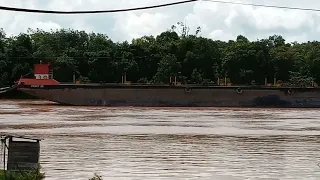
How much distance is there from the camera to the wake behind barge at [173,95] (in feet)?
182

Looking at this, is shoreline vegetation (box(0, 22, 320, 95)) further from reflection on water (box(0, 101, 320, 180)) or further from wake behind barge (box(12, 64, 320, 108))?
reflection on water (box(0, 101, 320, 180))

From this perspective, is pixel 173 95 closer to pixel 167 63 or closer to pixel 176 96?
pixel 176 96

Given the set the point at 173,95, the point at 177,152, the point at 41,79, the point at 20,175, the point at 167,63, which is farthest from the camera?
the point at 167,63

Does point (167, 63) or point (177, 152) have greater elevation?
point (167, 63)

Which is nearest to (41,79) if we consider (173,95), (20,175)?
(173,95)

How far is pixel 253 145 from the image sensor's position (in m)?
21.4

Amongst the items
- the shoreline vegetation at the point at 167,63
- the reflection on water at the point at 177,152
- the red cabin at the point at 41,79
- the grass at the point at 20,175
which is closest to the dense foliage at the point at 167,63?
the shoreline vegetation at the point at 167,63

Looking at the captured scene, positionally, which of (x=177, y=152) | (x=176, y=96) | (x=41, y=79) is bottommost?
(x=177, y=152)

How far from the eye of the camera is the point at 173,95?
55.8 metres

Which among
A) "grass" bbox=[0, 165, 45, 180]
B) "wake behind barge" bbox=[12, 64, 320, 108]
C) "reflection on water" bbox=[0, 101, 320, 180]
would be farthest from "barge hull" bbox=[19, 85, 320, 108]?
"grass" bbox=[0, 165, 45, 180]

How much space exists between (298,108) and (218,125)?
2504 centimetres

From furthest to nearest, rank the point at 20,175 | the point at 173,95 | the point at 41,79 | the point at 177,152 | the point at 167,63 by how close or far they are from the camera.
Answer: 1. the point at 167,63
2. the point at 41,79
3. the point at 173,95
4. the point at 177,152
5. the point at 20,175

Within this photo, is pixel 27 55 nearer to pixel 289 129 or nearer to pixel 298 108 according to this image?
pixel 298 108

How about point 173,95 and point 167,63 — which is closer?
point 173,95
